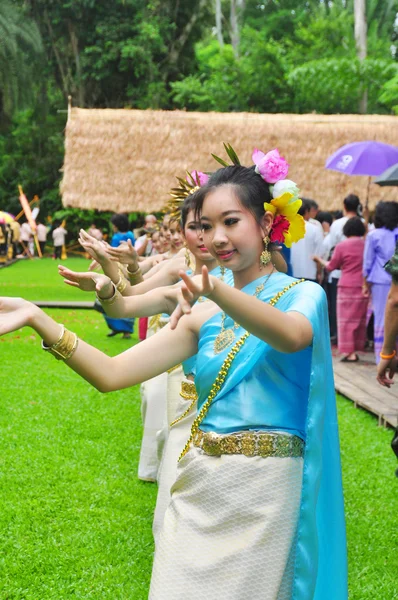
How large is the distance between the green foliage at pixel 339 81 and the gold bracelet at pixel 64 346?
26.6 metres

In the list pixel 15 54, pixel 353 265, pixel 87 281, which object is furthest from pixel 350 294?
pixel 15 54

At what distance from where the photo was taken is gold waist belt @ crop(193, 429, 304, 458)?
9.16ft

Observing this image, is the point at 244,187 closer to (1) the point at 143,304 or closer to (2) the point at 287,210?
(2) the point at 287,210

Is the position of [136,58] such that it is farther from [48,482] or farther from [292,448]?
[292,448]

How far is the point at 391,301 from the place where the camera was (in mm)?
4387

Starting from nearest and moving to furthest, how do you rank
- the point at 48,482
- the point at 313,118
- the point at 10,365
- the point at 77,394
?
the point at 48,482 < the point at 77,394 < the point at 10,365 < the point at 313,118

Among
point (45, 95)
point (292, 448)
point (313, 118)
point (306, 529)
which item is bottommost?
point (45, 95)

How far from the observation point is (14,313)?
8.50ft

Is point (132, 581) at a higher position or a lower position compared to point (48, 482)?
higher

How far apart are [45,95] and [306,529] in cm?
3819

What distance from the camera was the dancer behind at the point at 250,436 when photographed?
2.71 metres

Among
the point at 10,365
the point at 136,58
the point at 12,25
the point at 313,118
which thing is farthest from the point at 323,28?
the point at 10,365

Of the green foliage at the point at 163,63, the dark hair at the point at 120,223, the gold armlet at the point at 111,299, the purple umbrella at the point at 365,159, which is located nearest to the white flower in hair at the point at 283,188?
the gold armlet at the point at 111,299

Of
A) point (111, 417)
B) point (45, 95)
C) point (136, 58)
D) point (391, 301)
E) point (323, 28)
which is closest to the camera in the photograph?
point (391, 301)
